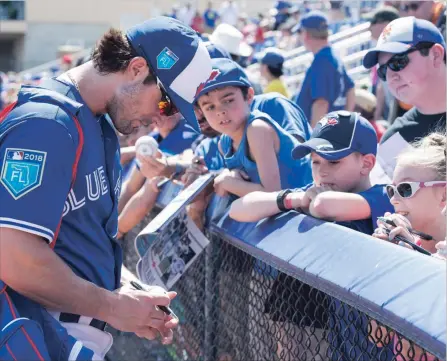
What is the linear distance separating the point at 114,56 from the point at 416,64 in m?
1.86

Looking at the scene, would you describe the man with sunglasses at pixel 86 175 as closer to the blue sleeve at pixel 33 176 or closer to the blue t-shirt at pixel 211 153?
the blue sleeve at pixel 33 176

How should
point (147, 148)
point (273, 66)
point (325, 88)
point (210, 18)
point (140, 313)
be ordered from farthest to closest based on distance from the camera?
1. point (210, 18)
2. point (273, 66)
3. point (325, 88)
4. point (147, 148)
5. point (140, 313)

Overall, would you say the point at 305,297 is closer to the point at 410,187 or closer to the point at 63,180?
the point at 410,187

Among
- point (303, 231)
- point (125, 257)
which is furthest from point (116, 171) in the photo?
point (125, 257)

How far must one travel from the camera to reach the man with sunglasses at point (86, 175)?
2143mm

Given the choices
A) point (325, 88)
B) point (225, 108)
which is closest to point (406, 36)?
point (225, 108)

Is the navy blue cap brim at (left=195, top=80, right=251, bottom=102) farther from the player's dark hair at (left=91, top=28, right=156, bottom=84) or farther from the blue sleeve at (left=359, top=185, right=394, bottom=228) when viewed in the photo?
the player's dark hair at (left=91, top=28, right=156, bottom=84)

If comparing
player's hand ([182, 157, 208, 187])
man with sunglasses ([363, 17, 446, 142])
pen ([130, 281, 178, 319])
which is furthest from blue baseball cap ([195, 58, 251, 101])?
pen ([130, 281, 178, 319])

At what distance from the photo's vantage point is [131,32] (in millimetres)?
2508

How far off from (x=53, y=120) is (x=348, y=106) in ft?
15.0

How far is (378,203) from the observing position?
299 centimetres

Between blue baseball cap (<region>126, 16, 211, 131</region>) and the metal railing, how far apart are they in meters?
0.65

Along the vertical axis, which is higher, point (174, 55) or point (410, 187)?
point (174, 55)

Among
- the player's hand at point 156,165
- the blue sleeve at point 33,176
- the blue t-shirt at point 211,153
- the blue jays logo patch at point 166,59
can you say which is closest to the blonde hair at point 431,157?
the blue jays logo patch at point 166,59
